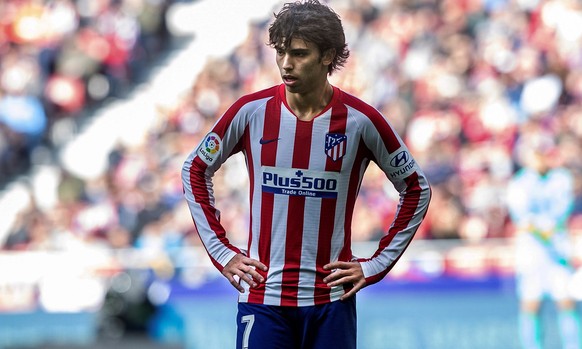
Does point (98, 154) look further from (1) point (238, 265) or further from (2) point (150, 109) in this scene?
(1) point (238, 265)

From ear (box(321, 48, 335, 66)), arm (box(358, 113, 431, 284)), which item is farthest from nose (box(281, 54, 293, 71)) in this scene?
arm (box(358, 113, 431, 284))

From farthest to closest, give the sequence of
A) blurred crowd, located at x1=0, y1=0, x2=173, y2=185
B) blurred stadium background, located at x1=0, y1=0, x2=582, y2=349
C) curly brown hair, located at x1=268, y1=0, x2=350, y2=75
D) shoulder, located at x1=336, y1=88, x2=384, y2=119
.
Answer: blurred crowd, located at x1=0, y1=0, x2=173, y2=185, blurred stadium background, located at x1=0, y1=0, x2=582, y2=349, shoulder, located at x1=336, y1=88, x2=384, y2=119, curly brown hair, located at x1=268, y1=0, x2=350, y2=75

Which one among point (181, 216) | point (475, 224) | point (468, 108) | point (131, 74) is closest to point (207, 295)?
point (181, 216)

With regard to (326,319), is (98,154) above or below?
above

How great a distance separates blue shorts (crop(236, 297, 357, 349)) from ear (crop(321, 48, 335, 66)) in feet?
3.30

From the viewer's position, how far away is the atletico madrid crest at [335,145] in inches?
203

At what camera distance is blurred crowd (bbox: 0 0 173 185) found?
17.9 metres

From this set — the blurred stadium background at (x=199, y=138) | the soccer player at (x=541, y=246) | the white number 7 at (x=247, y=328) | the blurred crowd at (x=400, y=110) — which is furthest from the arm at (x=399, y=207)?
the blurred crowd at (x=400, y=110)

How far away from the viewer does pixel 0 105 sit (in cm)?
1783

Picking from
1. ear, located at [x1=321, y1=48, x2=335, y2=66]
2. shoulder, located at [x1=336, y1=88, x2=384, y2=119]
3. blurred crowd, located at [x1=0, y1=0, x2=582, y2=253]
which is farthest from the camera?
blurred crowd, located at [x1=0, y1=0, x2=582, y2=253]

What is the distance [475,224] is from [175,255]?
3.43 m

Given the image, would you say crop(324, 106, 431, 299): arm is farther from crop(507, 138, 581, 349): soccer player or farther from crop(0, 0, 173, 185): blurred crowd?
crop(0, 0, 173, 185): blurred crowd

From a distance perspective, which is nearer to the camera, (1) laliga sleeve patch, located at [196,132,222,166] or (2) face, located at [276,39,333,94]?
(2) face, located at [276,39,333,94]

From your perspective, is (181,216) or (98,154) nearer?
(181,216)
